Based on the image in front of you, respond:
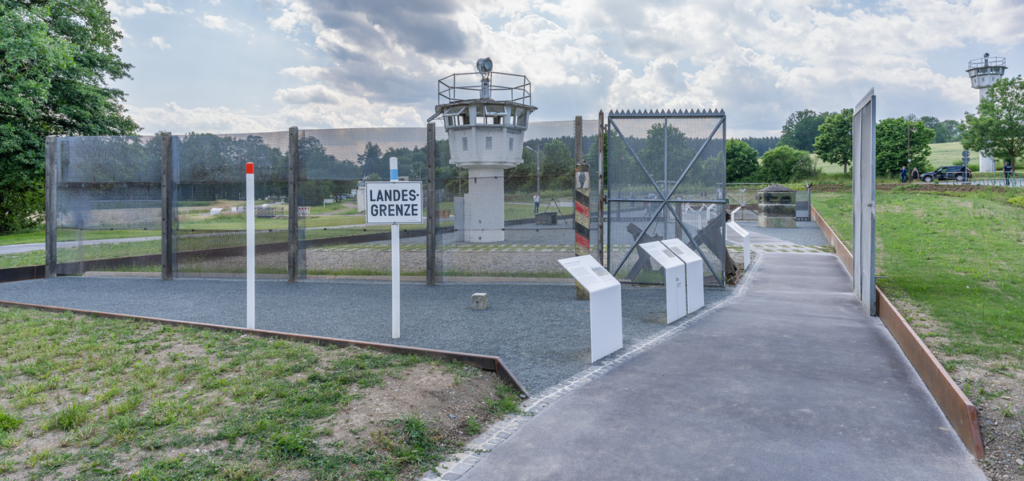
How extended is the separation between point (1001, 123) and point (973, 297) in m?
59.7

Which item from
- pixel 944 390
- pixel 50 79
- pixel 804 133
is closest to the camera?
pixel 944 390

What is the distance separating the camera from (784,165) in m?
76.6

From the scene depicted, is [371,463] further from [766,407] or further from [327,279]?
[327,279]

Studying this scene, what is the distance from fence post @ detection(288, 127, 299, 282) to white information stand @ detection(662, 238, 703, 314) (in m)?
8.31

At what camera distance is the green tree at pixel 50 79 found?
20.5 m

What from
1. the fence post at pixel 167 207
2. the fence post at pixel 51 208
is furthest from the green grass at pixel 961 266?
the fence post at pixel 51 208

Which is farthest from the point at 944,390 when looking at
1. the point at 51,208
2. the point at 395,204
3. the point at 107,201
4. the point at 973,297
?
the point at 51,208

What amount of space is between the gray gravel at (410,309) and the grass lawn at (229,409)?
109 cm

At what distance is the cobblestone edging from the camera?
4.11 metres

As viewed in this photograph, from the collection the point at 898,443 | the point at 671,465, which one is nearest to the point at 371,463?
the point at 671,465

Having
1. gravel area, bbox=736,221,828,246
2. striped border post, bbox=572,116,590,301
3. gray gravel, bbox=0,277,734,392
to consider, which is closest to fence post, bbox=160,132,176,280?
gray gravel, bbox=0,277,734,392

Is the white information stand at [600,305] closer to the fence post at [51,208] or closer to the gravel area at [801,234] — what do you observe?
the fence post at [51,208]

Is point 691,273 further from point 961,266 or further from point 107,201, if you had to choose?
point 107,201

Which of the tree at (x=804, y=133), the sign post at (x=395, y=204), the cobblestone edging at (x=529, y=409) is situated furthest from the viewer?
the tree at (x=804, y=133)
